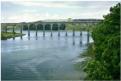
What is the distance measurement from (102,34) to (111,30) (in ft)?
7.03

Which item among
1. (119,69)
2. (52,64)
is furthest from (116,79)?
(52,64)

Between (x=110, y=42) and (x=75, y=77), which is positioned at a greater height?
(x=110, y=42)

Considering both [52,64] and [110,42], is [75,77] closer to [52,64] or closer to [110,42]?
[110,42]

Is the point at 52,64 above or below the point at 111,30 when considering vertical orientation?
below

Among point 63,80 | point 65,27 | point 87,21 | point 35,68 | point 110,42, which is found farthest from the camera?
point 65,27

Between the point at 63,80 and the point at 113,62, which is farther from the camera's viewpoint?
the point at 63,80

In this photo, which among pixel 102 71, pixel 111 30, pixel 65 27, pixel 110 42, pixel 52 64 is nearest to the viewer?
pixel 102 71

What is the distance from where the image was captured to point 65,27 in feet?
374

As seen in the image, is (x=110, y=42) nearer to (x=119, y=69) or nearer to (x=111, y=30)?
(x=119, y=69)

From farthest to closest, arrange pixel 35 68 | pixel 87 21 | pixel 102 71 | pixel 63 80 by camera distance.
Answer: pixel 87 21
pixel 35 68
pixel 63 80
pixel 102 71

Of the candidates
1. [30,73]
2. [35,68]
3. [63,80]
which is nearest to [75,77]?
[63,80]

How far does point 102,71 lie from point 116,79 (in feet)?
3.72

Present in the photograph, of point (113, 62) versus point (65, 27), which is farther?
point (65, 27)

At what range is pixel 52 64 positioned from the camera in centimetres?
2973
